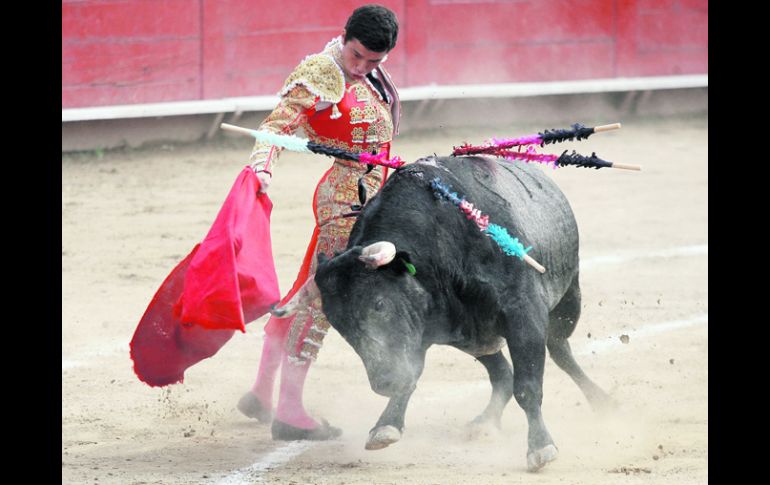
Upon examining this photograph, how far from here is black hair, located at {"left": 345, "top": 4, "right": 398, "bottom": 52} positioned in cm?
400

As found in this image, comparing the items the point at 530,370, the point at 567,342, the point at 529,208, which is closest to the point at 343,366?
the point at 567,342

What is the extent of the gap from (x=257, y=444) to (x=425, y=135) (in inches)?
201

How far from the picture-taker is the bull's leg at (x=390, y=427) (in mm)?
3850

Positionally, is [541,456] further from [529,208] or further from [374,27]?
[374,27]

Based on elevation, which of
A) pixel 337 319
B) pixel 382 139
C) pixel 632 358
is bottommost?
pixel 632 358

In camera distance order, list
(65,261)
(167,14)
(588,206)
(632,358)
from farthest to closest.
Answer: (167,14) < (588,206) < (65,261) < (632,358)

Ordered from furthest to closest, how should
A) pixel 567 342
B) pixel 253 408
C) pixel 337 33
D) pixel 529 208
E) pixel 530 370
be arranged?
1. pixel 337 33
2. pixel 567 342
3. pixel 253 408
4. pixel 529 208
5. pixel 530 370

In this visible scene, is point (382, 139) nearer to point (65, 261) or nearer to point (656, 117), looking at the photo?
point (65, 261)

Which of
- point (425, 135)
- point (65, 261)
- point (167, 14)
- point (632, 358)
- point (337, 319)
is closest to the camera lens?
point (337, 319)

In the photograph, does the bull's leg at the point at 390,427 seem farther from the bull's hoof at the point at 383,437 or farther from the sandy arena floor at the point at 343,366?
the sandy arena floor at the point at 343,366

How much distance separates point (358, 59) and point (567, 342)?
1254mm

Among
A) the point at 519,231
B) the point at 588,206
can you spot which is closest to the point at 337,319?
the point at 519,231

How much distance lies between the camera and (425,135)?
9227 mm

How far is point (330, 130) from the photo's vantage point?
165 inches
